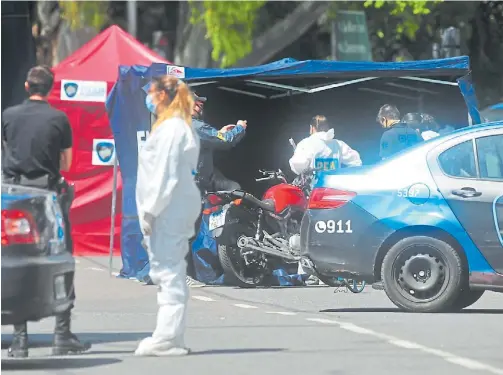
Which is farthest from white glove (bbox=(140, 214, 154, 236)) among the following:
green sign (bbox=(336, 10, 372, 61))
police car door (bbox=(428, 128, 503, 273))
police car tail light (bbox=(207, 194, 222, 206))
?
green sign (bbox=(336, 10, 372, 61))

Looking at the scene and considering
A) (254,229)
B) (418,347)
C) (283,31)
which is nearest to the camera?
(418,347)

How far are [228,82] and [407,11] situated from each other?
16654 millimetres

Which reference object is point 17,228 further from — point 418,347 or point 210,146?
point 210,146

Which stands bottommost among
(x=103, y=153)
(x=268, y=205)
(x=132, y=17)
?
(x=268, y=205)

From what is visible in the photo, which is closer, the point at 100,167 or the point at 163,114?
the point at 163,114

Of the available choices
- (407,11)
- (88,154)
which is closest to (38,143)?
(88,154)

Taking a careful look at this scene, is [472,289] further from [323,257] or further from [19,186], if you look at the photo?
[19,186]

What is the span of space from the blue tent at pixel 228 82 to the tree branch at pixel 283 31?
45.9ft

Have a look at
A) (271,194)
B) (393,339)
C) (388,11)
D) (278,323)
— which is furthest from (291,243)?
(388,11)

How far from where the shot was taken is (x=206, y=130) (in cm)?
1630

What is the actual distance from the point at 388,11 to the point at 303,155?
1930 centimetres

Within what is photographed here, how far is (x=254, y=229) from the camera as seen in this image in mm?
16469

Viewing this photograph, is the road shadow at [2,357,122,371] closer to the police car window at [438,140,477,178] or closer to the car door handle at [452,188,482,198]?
the car door handle at [452,188,482,198]

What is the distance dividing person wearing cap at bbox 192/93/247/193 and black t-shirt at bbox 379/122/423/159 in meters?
1.54
